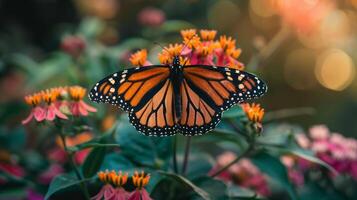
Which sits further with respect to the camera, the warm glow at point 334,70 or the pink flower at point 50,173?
the warm glow at point 334,70

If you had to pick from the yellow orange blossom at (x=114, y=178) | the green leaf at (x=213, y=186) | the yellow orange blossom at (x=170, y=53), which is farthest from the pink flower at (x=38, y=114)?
the green leaf at (x=213, y=186)

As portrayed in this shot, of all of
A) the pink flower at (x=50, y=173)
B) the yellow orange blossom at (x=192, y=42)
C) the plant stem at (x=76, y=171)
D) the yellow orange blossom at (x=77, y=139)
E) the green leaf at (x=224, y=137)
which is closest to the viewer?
the plant stem at (x=76, y=171)

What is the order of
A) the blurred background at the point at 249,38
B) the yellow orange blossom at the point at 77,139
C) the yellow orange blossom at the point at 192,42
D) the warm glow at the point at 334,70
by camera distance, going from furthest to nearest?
the warm glow at the point at 334,70, the blurred background at the point at 249,38, the yellow orange blossom at the point at 77,139, the yellow orange blossom at the point at 192,42

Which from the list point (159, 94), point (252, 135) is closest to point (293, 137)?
point (252, 135)

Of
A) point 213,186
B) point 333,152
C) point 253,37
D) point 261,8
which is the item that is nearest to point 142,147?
point 213,186

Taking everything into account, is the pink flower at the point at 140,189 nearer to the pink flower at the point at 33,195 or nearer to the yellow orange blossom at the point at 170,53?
the yellow orange blossom at the point at 170,53

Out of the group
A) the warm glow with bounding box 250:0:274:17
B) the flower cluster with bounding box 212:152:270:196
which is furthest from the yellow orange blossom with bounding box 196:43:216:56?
the warm glow with bounding box 250:0:274:17

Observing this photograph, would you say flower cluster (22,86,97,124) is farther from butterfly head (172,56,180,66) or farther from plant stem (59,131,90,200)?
butterfly head (172,56,180,66)
